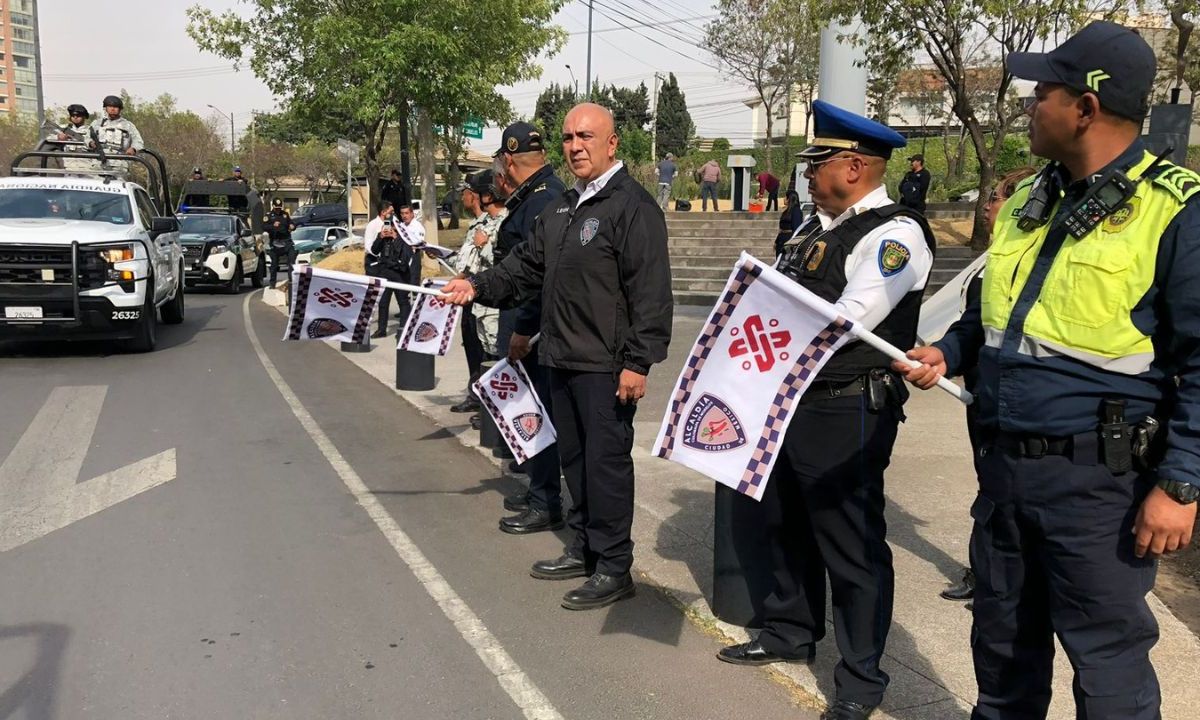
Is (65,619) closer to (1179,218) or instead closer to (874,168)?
(874,168)

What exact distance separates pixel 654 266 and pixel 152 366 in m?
8.37

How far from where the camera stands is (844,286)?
3115 millimetres

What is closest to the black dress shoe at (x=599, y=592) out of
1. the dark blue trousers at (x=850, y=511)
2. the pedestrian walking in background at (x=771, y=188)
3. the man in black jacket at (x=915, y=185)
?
the dark blue trousers at (x=850, y=511)

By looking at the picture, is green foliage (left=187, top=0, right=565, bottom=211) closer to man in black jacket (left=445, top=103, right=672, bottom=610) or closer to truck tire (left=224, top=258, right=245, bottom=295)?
truck tire (left=224, top=258, right=245, bottom=295)

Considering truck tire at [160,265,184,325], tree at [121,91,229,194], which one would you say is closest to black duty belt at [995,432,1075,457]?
truck tire at [160,265,184,325]

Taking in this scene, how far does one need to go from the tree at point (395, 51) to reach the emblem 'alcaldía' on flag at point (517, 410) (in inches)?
605

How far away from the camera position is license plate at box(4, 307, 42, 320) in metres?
10.2

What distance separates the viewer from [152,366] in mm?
10641

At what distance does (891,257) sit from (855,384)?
428 mm

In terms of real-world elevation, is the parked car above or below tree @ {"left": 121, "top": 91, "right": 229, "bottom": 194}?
below

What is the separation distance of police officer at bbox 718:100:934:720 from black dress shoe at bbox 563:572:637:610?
1.25 metres

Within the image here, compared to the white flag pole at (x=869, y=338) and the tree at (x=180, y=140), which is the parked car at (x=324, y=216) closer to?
the tree at (x=180, y=140)

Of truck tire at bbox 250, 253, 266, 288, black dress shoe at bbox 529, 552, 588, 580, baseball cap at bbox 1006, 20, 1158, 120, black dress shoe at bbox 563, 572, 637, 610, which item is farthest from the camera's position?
truck tire at bbox 250, 253, 266, 288

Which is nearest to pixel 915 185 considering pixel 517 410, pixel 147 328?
pixel 147 328
